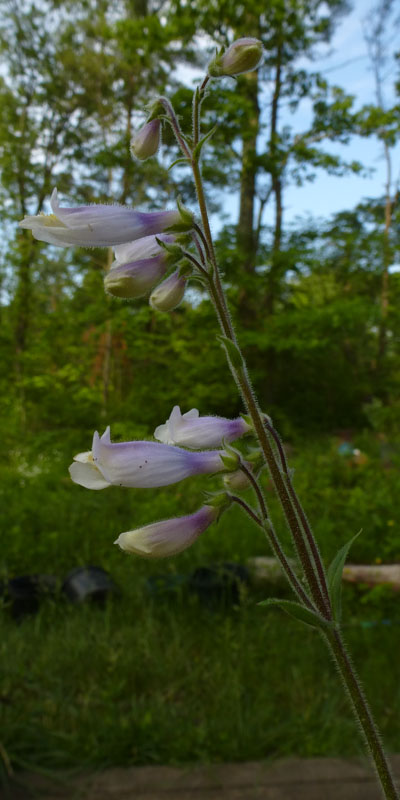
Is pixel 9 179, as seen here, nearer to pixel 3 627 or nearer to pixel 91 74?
pixel 91 74

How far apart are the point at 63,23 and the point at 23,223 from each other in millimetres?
14128

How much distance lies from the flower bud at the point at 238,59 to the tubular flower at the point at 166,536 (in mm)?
737

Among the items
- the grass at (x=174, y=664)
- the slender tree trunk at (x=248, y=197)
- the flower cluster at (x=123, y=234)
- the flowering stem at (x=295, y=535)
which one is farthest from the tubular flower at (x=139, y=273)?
the slender tree trunk at (x=248, y=197)

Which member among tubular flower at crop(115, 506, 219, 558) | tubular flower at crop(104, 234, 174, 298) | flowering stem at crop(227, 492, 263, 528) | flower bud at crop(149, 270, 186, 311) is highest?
tubular flower at crop(104, 234, 174, 298)

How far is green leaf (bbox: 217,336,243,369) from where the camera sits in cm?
82

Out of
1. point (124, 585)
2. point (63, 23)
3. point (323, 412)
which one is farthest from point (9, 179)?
point (124, 585)

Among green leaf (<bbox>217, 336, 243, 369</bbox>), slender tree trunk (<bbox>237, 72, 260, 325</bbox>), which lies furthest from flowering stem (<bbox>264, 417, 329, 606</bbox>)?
slender tree trunk (<bbox>237, 72, 260, 325</bbox>)

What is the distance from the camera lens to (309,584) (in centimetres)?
83

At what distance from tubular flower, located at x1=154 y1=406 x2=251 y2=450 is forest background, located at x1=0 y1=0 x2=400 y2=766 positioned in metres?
0.65

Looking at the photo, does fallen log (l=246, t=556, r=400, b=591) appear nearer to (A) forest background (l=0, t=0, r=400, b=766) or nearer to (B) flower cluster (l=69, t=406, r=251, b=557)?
(A) forest background (l=0, t=0, r=400, b=766)

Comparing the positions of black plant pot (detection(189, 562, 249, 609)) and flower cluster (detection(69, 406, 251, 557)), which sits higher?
flower cluster (detection(69, 406, 251, 557))

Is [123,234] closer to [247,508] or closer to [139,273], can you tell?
[139,273]

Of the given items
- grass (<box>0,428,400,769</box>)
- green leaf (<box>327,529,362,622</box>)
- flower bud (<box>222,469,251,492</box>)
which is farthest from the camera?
grass (<box>0,428,400,769</box>)

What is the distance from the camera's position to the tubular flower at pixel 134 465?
86 centimetres
